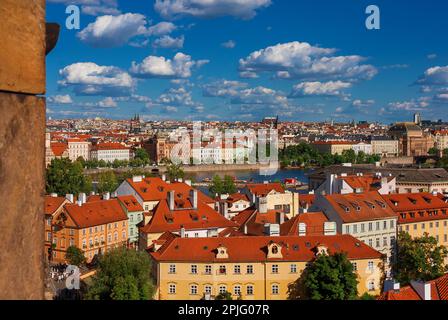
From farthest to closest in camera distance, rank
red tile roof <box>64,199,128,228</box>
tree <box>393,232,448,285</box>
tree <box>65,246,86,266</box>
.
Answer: red tile roof <box>64,199,128,228</box> → tree <box>65,246,86,266</box> → tree <box>393,232,448,285</box>

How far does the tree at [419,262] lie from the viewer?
1602 centimetres

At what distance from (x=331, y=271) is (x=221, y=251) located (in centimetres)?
267

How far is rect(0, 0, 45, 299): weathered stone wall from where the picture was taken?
112cm

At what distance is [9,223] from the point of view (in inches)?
44.8

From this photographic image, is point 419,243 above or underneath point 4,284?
underneath

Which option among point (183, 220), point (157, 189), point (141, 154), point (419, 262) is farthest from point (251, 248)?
point (141, 154)

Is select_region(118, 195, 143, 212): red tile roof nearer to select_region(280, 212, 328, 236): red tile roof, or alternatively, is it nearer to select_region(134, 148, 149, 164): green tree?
select_region(280, 212, 328, 236): red tile roof

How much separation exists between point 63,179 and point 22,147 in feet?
119

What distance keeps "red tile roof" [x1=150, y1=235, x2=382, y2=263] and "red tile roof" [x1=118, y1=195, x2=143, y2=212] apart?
8084mm

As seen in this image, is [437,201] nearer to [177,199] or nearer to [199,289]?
[177,199]

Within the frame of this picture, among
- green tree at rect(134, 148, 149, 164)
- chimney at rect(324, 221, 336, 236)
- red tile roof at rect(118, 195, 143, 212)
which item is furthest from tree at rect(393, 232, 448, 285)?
green tree at rect(134, 148, 149, 164)

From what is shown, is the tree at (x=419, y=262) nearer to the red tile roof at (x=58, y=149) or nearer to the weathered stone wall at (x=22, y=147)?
the weathered stone wall at (x=22, y=147)

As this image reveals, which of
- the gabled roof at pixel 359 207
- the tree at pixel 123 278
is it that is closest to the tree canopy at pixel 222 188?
the gabled roof at pixel 359 207
